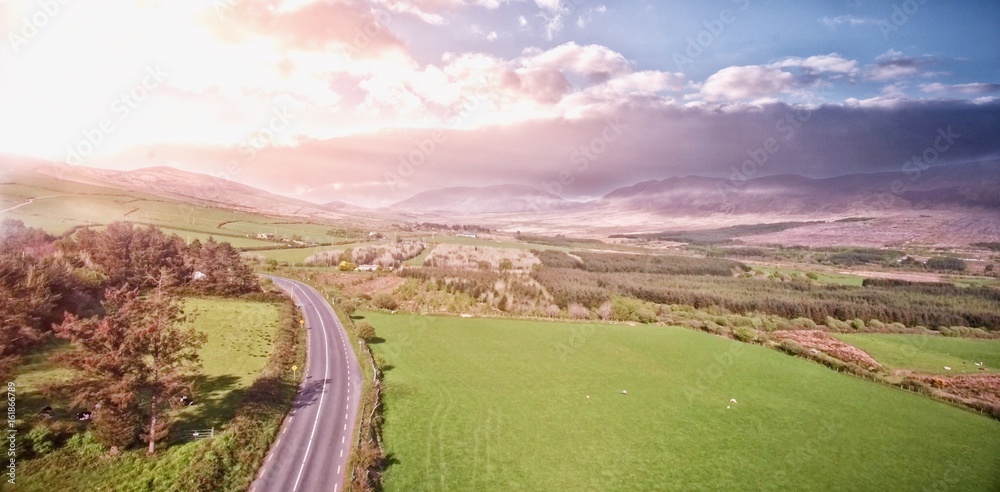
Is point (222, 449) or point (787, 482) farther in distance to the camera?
point (787, 482)

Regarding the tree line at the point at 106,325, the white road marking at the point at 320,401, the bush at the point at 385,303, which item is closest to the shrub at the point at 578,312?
the bush at the point at 385,303

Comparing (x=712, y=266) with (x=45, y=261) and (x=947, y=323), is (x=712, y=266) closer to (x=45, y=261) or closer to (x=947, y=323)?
(x=947, y=323)

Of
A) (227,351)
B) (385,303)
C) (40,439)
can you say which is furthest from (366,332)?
(40,439)

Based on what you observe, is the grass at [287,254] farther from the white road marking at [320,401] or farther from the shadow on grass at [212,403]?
the shadow on grass at [212,403]

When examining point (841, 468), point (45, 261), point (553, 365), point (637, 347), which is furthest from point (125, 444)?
point (637, 347)

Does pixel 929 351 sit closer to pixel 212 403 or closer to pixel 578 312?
pixel 578 312

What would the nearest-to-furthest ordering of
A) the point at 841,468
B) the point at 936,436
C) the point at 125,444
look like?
the point at 125,444
the point at 841,468
the point at 936,436
